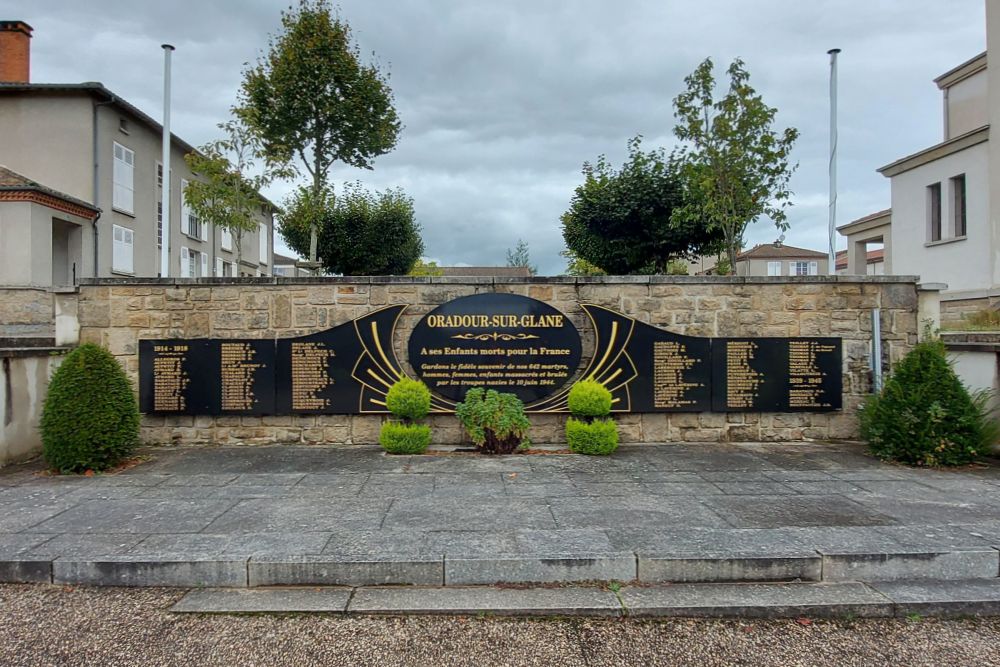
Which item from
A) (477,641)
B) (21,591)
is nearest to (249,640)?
(477,641)

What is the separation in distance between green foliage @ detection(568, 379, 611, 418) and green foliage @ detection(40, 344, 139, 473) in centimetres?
542

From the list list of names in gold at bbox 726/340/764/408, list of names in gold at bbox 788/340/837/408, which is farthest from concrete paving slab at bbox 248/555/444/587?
list of names in gold at bbox 788/340/837/408

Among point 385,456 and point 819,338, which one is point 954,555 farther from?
point 385,456

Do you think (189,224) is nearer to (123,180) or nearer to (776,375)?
(123,180)

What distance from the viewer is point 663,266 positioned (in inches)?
761

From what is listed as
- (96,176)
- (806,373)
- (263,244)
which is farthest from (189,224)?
(806,373)

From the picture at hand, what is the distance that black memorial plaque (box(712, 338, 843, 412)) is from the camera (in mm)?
7820

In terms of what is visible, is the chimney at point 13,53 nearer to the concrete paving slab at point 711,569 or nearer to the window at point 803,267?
the concrete paving slab at point 711,569

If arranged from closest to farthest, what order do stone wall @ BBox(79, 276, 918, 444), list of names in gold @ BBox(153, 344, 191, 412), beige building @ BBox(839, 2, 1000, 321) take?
list of names in gold @ BBox(153, 344, 191, 412)
stone wall @ BBox(79, 276, 918, 444)
beige building @ BBox(839, 2, 1000, 321)

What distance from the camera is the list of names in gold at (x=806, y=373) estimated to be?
25.7ft

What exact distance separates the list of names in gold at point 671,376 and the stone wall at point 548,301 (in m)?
0.27

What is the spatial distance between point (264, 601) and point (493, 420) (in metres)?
3.77

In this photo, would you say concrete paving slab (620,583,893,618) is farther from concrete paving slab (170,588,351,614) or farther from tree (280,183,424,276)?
tree (280,183,424,276)

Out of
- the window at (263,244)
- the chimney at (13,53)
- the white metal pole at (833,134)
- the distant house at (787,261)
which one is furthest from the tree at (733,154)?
the distant house at (787,261)
